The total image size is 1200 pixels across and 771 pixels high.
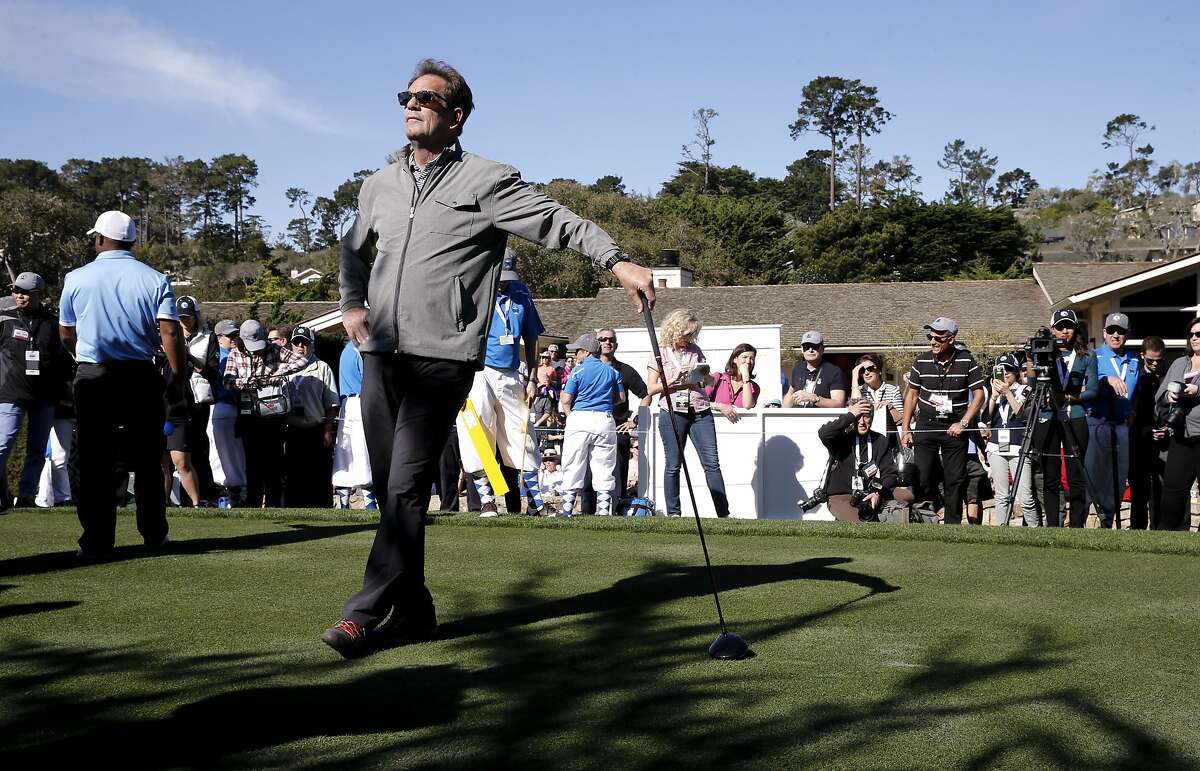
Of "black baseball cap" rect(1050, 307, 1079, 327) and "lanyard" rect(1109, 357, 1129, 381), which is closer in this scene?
"black baseball cap" rect(1050, 307, 1079, 327)

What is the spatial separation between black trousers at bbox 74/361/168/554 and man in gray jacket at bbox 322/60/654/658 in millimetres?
2717

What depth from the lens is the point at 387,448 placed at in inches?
202

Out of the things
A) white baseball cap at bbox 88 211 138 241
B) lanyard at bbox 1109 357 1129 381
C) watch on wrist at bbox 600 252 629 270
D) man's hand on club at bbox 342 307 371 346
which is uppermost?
white baseball cap at bbox 88 211 138 241

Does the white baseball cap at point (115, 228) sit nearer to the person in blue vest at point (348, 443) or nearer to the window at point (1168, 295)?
the person in blue vest at point (348, 443)

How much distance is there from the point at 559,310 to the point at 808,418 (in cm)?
3708

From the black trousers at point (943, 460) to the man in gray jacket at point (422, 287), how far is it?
7653 millimetres

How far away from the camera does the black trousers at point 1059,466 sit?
1165cm

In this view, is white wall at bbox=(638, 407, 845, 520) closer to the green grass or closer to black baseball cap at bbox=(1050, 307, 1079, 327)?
black baseball cap at bbox=(1050, 307, 1079, 327)

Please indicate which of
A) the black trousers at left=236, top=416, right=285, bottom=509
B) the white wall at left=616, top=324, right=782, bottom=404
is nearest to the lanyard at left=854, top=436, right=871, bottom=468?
the white wall at left=616, top=324, right=782, bottom=404

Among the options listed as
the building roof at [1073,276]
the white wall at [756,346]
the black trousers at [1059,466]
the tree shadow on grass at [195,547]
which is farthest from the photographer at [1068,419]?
the building roof at [1073,276]

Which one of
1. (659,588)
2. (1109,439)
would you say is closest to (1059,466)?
(1109,439)

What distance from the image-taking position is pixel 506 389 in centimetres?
1080

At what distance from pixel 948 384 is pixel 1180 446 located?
210cm

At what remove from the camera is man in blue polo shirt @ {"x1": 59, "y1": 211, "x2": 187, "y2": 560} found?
733cm
